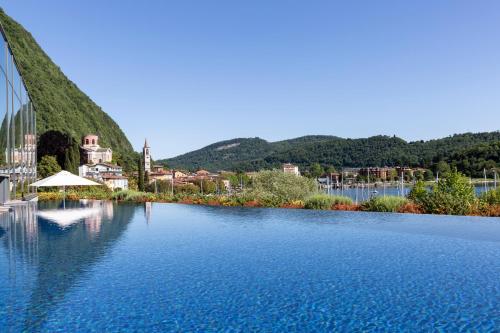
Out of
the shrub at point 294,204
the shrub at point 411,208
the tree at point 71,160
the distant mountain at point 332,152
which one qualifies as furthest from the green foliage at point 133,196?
the distant mountain at point 332,152

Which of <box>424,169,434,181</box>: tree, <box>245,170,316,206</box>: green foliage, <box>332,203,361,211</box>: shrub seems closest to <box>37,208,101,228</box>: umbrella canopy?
<box>245,170,316,206</box>: green foliage

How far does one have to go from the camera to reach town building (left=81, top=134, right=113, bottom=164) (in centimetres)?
8538

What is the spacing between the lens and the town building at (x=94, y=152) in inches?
3361

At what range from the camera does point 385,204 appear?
17.2m

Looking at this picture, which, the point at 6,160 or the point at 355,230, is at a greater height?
the point at 6,160

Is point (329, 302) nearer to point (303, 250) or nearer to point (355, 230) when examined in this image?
point (303, 250)

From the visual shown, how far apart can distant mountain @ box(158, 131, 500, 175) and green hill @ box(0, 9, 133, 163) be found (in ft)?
178

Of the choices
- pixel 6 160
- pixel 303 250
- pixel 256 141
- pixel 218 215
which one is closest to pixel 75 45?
pixel 6 160

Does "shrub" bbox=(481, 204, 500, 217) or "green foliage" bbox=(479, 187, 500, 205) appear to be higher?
"green foliage" bbox=(479, 187, 500, 205)

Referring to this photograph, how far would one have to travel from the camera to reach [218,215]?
17.8 metres

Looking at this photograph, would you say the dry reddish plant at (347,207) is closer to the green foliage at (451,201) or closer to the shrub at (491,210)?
the green foliage at (451,201)

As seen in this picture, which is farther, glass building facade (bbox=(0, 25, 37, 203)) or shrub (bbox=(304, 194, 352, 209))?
shrub (bbox=(304, 194, 352, 209))

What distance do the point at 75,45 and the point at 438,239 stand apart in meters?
27.3

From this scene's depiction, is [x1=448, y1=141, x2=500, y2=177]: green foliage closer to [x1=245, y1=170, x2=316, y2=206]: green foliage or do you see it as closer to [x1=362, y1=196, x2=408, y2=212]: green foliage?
[x1=245, y1=170, x2=316, y2=206]: green foliage
